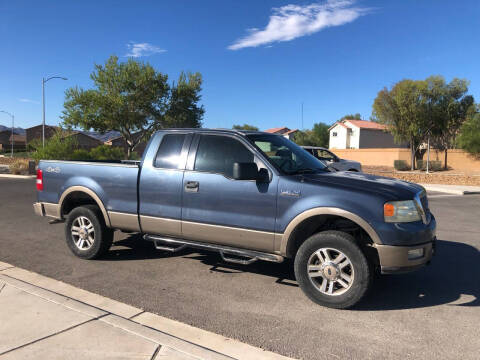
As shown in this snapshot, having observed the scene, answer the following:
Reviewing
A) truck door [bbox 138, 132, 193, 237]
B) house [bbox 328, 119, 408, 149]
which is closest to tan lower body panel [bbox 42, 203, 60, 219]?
truck door [bbox 138, 132, 193, 237]

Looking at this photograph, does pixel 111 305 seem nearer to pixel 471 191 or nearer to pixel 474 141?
pixel 471 191

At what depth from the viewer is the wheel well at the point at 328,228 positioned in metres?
4.37

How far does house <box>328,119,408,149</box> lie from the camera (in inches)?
2505

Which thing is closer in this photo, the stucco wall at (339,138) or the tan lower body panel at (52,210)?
the tan lower body panel at (52,210)

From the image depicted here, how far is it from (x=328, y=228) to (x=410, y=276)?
1657 millimetres

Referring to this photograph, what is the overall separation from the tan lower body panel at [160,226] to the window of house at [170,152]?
0.70 meters

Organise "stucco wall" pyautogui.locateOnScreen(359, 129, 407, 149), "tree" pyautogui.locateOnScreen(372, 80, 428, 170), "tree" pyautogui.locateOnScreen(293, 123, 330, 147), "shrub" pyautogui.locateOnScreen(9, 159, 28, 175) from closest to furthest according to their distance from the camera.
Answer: "shrub" pyautogui.locateOnScreen(9, 159, 28, 175), "tree" pyautogui.locateOnScreen(372, 80, 428, 170), "stucco wall" pyautogui.locateOnScreen(359, 129, 407, 149), "tree" pyautogui.locateOnScreen(293, 123, 330, 147)

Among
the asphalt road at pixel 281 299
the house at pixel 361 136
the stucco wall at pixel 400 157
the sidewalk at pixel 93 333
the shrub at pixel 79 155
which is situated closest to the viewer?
the sidewalk at pixel 93 333

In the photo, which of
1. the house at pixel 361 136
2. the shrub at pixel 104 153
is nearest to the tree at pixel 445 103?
the house at pixel 361 136

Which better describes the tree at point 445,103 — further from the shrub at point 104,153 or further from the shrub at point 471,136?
the shrub at point 104,153

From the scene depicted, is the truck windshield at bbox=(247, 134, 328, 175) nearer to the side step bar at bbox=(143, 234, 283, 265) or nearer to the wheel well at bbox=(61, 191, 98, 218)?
the side step bar at bbox=(143, 234, 283, 265)

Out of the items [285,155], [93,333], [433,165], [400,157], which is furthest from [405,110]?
[93,333]

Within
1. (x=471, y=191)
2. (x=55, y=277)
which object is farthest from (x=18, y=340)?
(x=471, y=191)

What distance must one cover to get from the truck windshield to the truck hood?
0.29 metres
